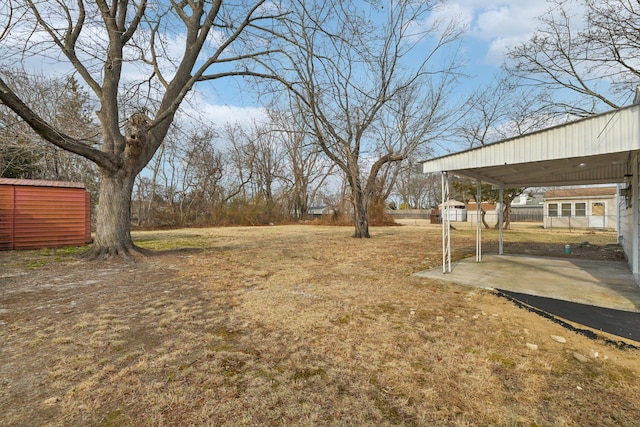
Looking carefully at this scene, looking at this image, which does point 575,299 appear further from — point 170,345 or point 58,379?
point 58,379

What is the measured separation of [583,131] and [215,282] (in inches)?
225

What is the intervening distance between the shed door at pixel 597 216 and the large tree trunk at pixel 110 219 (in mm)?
27324

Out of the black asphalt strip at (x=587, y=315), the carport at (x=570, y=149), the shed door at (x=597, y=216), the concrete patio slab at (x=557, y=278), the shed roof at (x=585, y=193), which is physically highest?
the shed roof at (x=585, y=193)

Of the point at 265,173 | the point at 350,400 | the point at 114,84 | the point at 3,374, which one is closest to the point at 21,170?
the point at 114,84

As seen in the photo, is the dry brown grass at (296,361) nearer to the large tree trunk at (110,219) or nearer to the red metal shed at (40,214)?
the large tree trunk at (110,219)

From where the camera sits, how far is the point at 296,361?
2367 millimetres

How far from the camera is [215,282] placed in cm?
501

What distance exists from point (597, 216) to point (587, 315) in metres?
23.3

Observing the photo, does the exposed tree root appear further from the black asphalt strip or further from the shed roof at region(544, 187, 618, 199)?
the shed roof at region(544, 187, 618, 199)

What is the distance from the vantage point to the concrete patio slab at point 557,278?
13.4ft

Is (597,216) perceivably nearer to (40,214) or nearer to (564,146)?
(564,146)

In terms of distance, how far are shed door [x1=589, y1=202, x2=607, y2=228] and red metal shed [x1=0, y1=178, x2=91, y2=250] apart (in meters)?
29.1

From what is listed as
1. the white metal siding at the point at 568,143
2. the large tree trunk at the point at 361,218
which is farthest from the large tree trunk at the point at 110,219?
the large tree trunk at the point at 361,218

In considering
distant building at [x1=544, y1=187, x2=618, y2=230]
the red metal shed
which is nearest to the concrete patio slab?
the red metal shed
